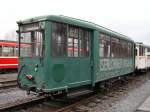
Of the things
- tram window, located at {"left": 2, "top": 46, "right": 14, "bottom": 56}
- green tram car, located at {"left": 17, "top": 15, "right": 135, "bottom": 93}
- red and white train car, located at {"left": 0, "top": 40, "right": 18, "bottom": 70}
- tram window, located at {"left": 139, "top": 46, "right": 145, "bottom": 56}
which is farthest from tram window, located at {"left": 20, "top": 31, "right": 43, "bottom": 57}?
tram window, located at {"left": 139, "top": 46, "right": 145, "bottom": 56}

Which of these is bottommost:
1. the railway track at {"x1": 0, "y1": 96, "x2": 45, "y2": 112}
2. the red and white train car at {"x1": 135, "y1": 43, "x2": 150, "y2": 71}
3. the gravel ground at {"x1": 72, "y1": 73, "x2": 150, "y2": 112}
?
the gravel ground at {"x1": 72, "y1": 73, "x2": 150, "y2": 112}

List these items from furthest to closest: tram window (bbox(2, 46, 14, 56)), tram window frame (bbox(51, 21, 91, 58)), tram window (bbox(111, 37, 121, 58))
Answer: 1. tram window (bbox(2, 46, 14, 56))
2. tram window (bbox(111, 37, 121, 58))
3. tram window frame (bbox(51, 21, 91, 58))

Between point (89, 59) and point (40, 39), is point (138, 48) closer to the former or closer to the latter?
point (89, 59)

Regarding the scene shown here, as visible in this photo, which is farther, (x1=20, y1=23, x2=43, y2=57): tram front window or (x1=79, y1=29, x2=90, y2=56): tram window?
(x1=79, y1=29, x2=90, y2=56): tram window

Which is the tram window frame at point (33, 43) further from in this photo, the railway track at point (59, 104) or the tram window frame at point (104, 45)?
A: the tram window frame at point (104, 45)

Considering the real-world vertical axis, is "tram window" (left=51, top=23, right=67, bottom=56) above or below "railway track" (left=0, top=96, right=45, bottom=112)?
above

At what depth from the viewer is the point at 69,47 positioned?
28.1 ft

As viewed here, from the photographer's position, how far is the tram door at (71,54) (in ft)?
26.3

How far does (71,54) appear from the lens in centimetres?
871

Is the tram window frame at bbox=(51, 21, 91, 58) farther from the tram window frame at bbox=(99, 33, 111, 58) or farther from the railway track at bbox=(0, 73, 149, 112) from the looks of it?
the railway track at bbox=(0, 73, 149, 112)

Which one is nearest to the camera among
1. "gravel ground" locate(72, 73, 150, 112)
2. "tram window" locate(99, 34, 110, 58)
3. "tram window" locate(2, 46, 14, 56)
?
"gravel ground" locate(72, 73, 150, 112)

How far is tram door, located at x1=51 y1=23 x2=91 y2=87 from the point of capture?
316 inches

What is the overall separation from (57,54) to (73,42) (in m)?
1.00

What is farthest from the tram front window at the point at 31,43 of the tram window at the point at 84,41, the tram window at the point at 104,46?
the tram window at the point at 104,46
